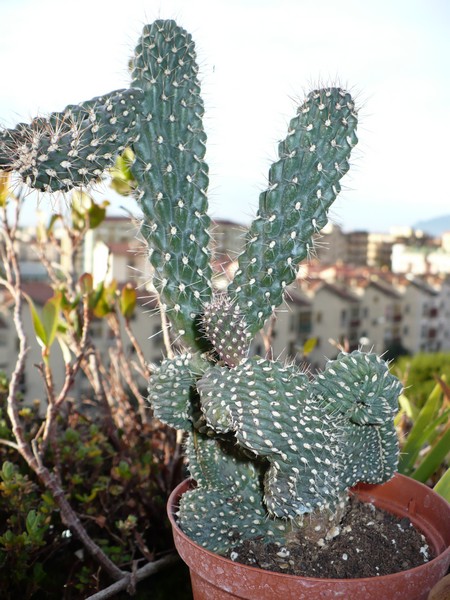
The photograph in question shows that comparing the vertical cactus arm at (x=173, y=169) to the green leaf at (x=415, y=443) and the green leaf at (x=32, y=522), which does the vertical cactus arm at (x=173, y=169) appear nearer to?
the green leaf at (x=32, y=522)

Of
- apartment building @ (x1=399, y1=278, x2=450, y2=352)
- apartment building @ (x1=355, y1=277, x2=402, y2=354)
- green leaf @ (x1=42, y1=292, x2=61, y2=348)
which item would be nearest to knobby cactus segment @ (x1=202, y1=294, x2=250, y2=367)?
green leaf @ (x1=42, y1=292, x2=61, y2=348)

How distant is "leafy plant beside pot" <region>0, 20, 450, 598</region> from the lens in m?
0.85

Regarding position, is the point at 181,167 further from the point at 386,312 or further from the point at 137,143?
the point at 386,312

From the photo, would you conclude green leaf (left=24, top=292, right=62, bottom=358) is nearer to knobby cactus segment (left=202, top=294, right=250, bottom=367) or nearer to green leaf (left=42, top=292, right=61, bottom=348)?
green leaf (left=42, top=292, right=61, bottom=348)

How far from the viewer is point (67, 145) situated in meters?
0.83

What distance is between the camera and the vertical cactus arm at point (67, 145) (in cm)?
82

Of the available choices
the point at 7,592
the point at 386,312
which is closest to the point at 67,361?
the point at 7,592

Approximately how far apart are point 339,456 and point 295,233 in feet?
1.31

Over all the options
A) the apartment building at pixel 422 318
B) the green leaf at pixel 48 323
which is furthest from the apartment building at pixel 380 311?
the green leaf at pixel 48 323

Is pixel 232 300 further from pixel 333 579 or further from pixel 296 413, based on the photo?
pixel 333 579

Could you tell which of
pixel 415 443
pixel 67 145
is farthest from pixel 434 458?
pixel 67 145

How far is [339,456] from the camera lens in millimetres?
985

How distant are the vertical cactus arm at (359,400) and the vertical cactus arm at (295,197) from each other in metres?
0.17

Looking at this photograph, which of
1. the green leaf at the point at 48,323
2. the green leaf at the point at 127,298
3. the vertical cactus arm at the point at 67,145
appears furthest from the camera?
the green leaf at the point at 127,298
